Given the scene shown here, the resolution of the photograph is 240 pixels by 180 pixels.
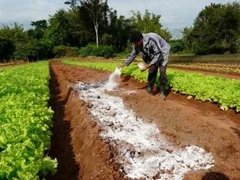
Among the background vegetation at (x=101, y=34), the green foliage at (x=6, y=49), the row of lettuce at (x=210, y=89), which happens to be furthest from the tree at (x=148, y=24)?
the row of lettuce at (x=210, y=89)

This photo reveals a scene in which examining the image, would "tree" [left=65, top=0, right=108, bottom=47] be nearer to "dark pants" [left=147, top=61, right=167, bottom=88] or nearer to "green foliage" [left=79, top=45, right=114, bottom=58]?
"green foliage" [left=79, top=45, right=114, bottom=58]

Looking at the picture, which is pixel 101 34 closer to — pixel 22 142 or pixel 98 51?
pixel 98 51

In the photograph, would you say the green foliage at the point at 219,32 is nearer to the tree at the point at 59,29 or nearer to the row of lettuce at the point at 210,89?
the tree at the point at 59,29

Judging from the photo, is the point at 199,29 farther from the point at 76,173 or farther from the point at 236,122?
the point at 76,173

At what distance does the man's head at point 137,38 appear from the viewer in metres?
10.2

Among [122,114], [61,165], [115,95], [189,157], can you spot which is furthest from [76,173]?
[115,95]

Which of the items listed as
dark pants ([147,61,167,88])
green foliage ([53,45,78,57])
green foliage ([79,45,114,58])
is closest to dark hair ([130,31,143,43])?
dark pants ([147,61,167,88])

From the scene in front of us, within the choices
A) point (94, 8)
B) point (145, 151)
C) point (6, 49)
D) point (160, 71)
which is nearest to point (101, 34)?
point (94, 8)

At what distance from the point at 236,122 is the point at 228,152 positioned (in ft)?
7.18

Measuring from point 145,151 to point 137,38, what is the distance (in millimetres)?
4156

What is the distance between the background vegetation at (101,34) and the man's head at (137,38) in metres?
32.9

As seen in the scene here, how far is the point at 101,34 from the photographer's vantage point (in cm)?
5725

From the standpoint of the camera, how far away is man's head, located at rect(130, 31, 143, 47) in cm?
1017

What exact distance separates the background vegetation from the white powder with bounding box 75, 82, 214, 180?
3506cm
